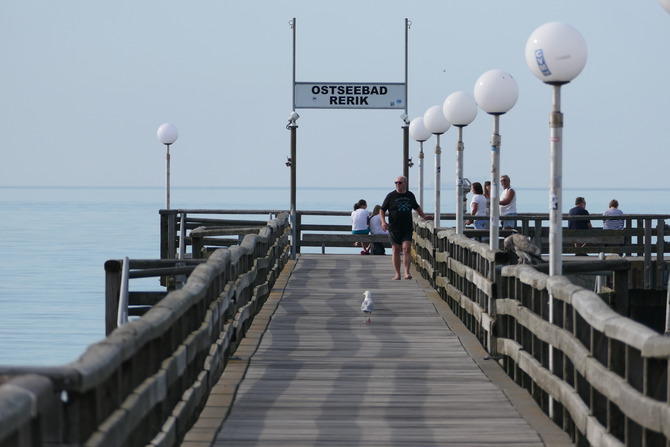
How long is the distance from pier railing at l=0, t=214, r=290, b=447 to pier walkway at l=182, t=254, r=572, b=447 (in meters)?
0.34

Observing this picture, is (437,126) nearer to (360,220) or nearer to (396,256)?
(396,256)

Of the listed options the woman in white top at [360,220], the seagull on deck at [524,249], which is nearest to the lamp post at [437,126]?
the seagull on deck at [524,249]

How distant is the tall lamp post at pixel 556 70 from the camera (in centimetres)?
963

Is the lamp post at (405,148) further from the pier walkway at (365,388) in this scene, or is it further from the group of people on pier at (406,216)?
the pier walkway at (365,388)

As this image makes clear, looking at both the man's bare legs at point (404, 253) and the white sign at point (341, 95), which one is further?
the white sign at point (341, 95)

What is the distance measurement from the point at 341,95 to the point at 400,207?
18.5ft

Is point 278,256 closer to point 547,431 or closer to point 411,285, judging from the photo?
point 411,285

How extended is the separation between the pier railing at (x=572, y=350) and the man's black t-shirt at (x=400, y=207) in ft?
16.2

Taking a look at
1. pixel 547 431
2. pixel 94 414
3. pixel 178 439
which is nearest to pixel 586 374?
pixel 547 431

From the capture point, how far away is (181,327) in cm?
805

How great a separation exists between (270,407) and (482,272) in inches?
156

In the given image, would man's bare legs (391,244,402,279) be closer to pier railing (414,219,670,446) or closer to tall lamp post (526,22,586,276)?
pier railing (414,219,670,446)

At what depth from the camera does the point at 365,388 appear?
399 inches

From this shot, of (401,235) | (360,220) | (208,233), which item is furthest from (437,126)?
(360,220)
